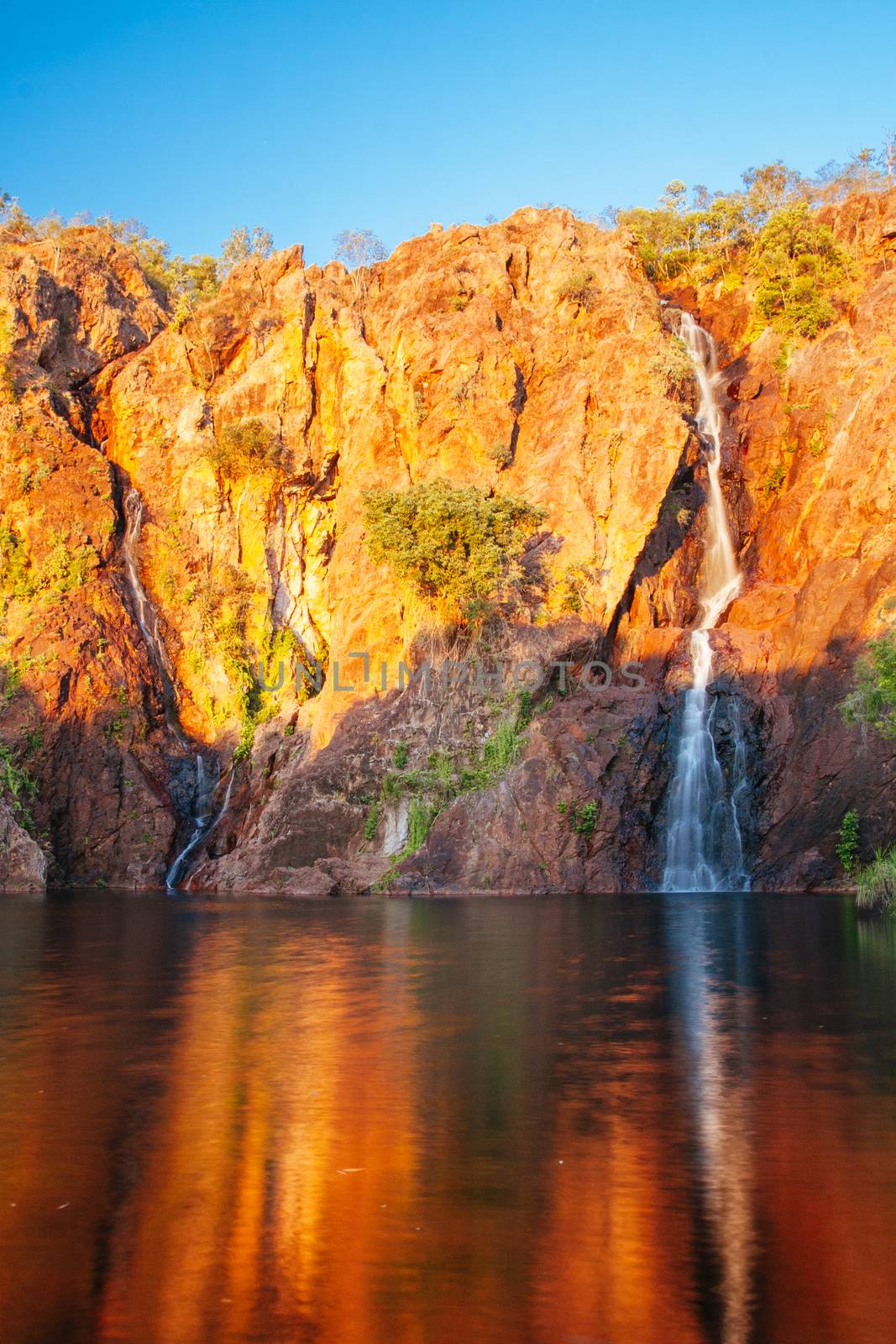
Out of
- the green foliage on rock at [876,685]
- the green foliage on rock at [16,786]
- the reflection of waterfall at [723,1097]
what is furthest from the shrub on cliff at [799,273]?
the reflection of waterfall at [723,1097]

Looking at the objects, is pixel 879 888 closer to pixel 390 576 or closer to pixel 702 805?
pixel 702 805

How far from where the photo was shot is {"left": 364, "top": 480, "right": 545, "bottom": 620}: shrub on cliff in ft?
154

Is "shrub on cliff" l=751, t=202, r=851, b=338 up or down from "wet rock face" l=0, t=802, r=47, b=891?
up

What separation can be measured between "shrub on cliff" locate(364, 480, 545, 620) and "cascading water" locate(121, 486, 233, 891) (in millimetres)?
11662

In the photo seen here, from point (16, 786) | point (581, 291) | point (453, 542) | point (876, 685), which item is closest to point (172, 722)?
point (16, 786)

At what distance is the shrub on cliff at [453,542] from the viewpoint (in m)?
47.1

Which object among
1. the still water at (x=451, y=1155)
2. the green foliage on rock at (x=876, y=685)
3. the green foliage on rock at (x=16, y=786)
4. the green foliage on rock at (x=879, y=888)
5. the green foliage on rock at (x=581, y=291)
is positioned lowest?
the still water at (x=451, y=1155)

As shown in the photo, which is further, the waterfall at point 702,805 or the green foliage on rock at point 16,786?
the green foliage on rock at point 16,786

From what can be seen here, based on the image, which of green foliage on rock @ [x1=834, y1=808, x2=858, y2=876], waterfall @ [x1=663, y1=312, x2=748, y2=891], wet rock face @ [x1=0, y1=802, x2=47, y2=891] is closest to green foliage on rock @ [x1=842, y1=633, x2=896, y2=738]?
green foliage on rock @ [x1=834, y1=808, x2=858, y2=876]

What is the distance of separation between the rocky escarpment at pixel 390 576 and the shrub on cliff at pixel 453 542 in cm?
141

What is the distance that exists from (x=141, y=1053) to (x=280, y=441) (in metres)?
45.5

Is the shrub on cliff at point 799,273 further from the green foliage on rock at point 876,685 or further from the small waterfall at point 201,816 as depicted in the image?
the small waterfall at point 201,816

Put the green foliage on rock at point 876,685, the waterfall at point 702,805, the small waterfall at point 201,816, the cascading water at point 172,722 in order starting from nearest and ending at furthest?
the green foliage on rock at point 876,685, the waterfall at point 702,805, the small waterfall at point 201,816, the cascading water at point 172,722

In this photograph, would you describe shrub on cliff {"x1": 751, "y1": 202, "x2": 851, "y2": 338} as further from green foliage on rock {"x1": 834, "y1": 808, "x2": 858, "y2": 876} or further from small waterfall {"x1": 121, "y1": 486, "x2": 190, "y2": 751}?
small waterfall {"x1": 121, "y1": 486, "x2": 190, "y2": 751}
